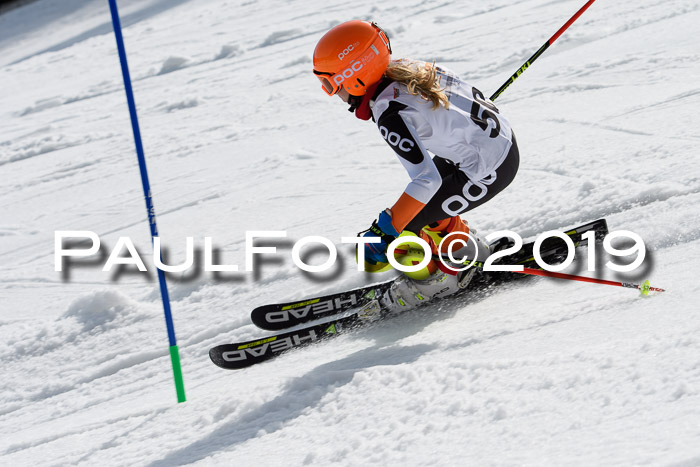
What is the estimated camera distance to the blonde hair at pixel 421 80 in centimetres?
310

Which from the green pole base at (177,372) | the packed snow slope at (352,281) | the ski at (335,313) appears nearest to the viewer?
the packed snow slope at (352,281)

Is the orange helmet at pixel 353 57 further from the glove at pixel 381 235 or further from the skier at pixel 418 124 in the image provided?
the glove at pixel 381 235

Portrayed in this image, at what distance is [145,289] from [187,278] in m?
0.30

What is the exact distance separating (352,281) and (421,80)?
1.51m

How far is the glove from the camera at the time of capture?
312cm

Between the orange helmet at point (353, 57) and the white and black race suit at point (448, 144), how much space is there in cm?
9

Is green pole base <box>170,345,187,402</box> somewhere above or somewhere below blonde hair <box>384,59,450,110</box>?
below

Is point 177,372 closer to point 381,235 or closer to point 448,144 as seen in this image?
point 381,235

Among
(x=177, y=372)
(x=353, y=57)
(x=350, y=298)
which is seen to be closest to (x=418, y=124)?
(x=353, y=57)

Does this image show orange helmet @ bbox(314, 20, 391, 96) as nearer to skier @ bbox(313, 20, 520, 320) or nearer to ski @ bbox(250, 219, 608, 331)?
skier @ bbox(313, 20, 520, 320)

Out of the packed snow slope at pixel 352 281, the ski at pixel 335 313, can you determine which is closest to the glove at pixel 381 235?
the packed snow slope at pixel 352 281

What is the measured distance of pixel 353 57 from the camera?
312cm

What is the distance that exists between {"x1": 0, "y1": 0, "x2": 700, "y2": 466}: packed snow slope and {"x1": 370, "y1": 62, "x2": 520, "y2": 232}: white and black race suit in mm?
632

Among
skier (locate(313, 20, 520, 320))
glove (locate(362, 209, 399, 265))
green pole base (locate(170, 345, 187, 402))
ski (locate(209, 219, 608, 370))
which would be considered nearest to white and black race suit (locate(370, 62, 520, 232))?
skier (locate(313, 20, 520, 320))
